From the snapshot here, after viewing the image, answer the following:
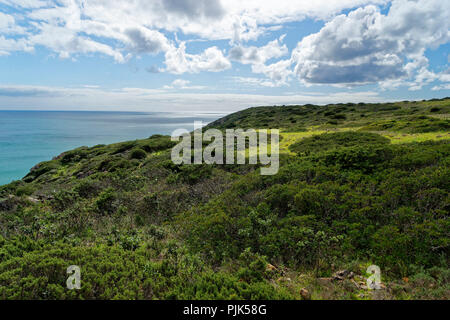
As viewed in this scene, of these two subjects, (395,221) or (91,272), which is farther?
(395,221)

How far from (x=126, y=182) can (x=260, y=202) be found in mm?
10351

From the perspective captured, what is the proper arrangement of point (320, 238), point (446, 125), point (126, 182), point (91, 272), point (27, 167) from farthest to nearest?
1. point (27, 167)
2. point (446, 125)
3. point (126, 182)
4. point (320, 238)
5. point (91, 272)

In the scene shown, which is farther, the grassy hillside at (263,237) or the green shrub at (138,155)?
the green shrub at (138,155)

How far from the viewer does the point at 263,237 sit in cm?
717

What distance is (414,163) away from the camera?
976cm

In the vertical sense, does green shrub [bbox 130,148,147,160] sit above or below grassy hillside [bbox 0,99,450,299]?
above

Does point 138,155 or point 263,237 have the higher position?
point 138,155

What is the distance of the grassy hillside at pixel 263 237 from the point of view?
508cm

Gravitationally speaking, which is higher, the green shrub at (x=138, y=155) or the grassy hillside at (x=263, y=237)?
the green shrub at (x=138, y=155)

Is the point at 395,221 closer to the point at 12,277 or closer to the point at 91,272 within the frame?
the point at 91,272

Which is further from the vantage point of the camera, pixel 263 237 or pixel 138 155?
pixel 138 155

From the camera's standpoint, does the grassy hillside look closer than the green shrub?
Yes

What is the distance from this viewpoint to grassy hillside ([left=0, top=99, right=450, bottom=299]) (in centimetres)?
508
